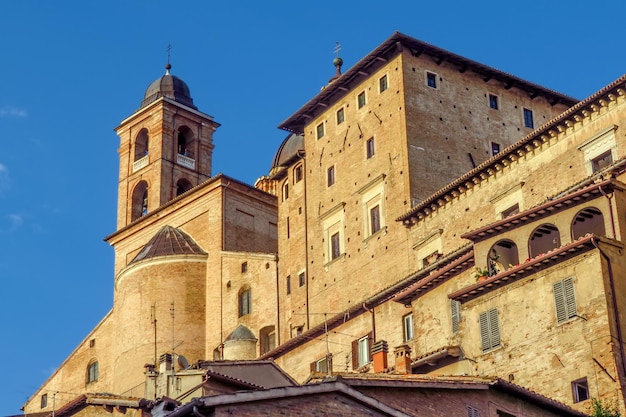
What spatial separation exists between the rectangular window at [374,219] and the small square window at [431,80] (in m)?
4.57

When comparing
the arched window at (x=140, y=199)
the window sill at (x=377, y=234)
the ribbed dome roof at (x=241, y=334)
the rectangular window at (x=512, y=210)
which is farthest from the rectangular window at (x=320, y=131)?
the arched window at (x=140, y=199)

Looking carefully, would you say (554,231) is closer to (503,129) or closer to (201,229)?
(503,129)

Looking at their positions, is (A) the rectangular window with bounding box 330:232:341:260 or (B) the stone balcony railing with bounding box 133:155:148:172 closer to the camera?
(A) the rectangular window with bounding box 330:232:341:260

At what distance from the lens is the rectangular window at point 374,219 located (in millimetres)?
43438

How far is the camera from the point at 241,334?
47031mm

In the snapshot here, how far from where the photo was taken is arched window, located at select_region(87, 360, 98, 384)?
54969 millimetres

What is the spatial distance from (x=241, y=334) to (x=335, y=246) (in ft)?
16.0

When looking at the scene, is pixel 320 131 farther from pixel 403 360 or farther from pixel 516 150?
pixel 403 360

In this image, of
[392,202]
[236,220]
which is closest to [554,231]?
[392,202]

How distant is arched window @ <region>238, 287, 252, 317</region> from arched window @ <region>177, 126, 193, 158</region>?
13.2 meters

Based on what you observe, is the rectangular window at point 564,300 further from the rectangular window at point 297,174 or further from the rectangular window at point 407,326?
the rectangular window at point 297,174

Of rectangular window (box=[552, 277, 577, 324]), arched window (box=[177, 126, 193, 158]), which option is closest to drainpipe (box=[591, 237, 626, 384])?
rectangular window (box=[552, 277, 577, 324])

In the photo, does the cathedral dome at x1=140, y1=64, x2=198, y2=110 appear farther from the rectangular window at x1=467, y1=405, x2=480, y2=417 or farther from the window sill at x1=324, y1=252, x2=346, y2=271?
the rectangular window at x1=467, y1=405, x2=480, y2=417

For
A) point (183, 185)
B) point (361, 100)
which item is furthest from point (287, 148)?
point (361, 100)
